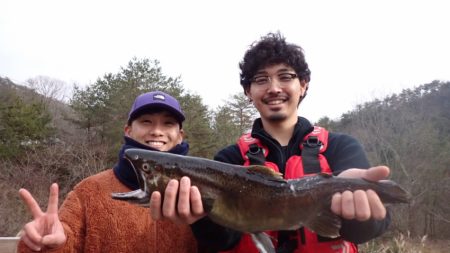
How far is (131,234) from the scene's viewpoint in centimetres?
372

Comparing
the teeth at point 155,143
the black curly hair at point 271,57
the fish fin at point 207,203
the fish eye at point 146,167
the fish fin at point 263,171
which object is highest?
the black curly hair at point 271,57

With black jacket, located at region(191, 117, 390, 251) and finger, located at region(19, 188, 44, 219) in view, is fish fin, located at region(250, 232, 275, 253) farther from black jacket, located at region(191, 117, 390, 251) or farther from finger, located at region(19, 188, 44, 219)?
finger, located at region(19, 188, 44, 219)

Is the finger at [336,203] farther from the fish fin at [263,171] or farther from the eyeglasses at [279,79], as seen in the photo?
the eyeglasses at [279,79]

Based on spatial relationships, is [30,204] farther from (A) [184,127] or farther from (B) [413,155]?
(B) [413,155]

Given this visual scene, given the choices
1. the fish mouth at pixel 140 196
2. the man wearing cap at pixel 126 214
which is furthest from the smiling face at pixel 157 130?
the fish mouth at pixel 140 196

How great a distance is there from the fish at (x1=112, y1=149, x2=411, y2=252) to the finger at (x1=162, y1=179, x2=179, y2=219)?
104mm

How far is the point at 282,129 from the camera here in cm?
394

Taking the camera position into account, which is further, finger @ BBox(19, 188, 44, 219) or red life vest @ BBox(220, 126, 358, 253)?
red life vest @ BBox(220, 126, 358, 253)

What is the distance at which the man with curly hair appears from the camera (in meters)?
3.03

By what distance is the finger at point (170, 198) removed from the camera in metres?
2.96

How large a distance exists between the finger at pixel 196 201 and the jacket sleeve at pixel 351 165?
1.17 m

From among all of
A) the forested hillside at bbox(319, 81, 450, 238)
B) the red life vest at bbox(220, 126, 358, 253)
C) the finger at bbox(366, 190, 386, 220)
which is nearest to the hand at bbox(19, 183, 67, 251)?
the red life vest at bbox(220, 126, 358, 253)

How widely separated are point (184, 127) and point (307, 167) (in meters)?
26.6

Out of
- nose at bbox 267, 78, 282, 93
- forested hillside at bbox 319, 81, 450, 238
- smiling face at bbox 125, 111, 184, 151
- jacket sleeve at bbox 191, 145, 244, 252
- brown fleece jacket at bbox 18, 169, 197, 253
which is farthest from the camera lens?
forested hillside at bbox 319, 81, 450, 238
